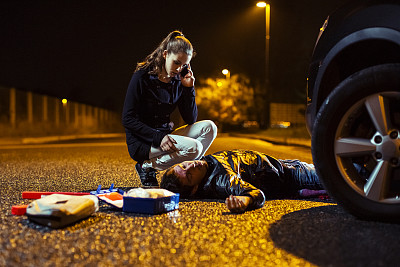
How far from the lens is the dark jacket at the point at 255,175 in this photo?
12.9 ft

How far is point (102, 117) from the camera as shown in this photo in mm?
53688

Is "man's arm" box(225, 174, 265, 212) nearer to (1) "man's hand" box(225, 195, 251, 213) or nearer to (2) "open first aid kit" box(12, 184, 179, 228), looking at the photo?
(1) "man's hand" box(225, 195, 251, 213)

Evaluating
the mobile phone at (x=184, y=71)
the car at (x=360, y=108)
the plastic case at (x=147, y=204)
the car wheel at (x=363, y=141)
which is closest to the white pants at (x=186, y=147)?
the mobile phone at (x=184, y=71)

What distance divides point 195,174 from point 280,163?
0.84 metres

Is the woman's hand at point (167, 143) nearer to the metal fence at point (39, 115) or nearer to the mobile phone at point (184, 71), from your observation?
the mobile phone at point (184, 71)

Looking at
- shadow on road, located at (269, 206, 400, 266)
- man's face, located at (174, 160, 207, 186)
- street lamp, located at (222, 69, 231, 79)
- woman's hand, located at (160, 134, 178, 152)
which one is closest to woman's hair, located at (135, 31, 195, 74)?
woman's hand, located at (160, 134, 178, 152)

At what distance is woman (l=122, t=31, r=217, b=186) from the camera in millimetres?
4938

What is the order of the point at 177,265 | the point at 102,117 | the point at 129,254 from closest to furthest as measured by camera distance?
the point at 177,265
the point at 129,254
the point at 102,117

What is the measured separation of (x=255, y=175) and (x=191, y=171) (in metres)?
0.60

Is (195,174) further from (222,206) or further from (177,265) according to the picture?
(177,265)

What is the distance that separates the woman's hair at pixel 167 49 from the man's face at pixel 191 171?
1.44m

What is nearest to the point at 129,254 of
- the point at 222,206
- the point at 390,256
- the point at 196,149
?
the point at 390,256

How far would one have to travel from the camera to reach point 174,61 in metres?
4.88

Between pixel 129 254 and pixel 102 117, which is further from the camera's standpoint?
pixel 102 117
